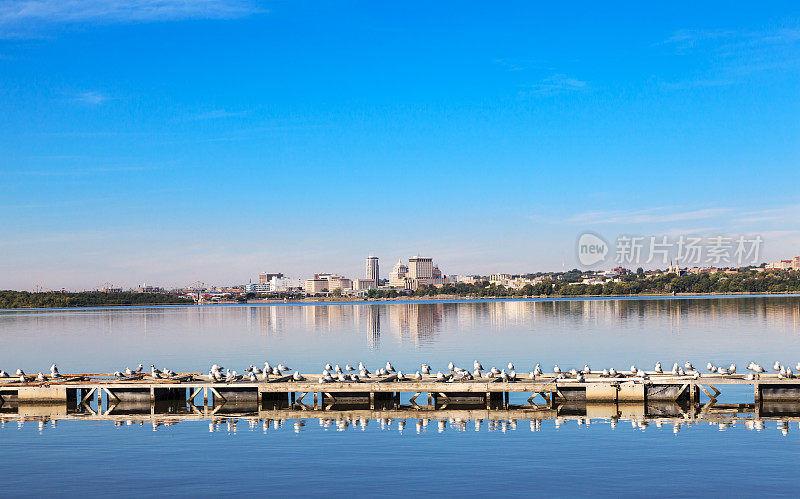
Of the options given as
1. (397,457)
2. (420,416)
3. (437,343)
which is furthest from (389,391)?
(437,343)

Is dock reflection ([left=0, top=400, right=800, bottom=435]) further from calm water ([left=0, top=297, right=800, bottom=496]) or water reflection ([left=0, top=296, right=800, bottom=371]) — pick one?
water reflection ([left=0, top=296, right=800, bottom=371])

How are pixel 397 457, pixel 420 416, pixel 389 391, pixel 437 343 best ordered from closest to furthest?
pixel 397 457 → pixel 420 416 → pixel 389 391 → pixel 437 343

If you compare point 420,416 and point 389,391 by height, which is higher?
point 389,391

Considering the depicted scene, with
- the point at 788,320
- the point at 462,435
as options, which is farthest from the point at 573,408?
the point at 788,320

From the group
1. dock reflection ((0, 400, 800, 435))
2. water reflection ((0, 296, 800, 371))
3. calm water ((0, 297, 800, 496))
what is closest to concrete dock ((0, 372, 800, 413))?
dock reflection ((0, 400, 800, 435))

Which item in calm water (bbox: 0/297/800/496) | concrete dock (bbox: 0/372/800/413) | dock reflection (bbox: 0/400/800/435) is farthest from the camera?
concrete dock (bbox: 0/372/800/413)

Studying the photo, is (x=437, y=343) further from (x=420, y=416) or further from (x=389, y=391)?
(x=420, y=416)

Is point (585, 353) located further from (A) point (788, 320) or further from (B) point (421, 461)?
(A) point (788, 320)

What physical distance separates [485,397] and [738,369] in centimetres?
1889

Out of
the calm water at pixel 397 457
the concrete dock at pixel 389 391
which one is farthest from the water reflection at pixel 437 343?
the calm water at pixel 397 457

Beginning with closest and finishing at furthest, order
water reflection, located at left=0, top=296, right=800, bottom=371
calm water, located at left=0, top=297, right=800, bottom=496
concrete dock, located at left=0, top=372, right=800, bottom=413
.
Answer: calm water, located at left=0, top=297, right=800, bottom=496
concrete dock, located at left=0, top=372, right=800, bottom=413
water reflection, located at left=0, top=296, right=800, bottom=371

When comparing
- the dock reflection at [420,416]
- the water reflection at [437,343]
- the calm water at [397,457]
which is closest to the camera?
the calm water at [397,457]

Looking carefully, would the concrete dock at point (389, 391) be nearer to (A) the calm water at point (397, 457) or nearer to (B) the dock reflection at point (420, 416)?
(B) the dock reflection at point (420, 416)

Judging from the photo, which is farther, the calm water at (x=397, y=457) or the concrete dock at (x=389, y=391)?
the concrete dock at (x=389, y=391)
